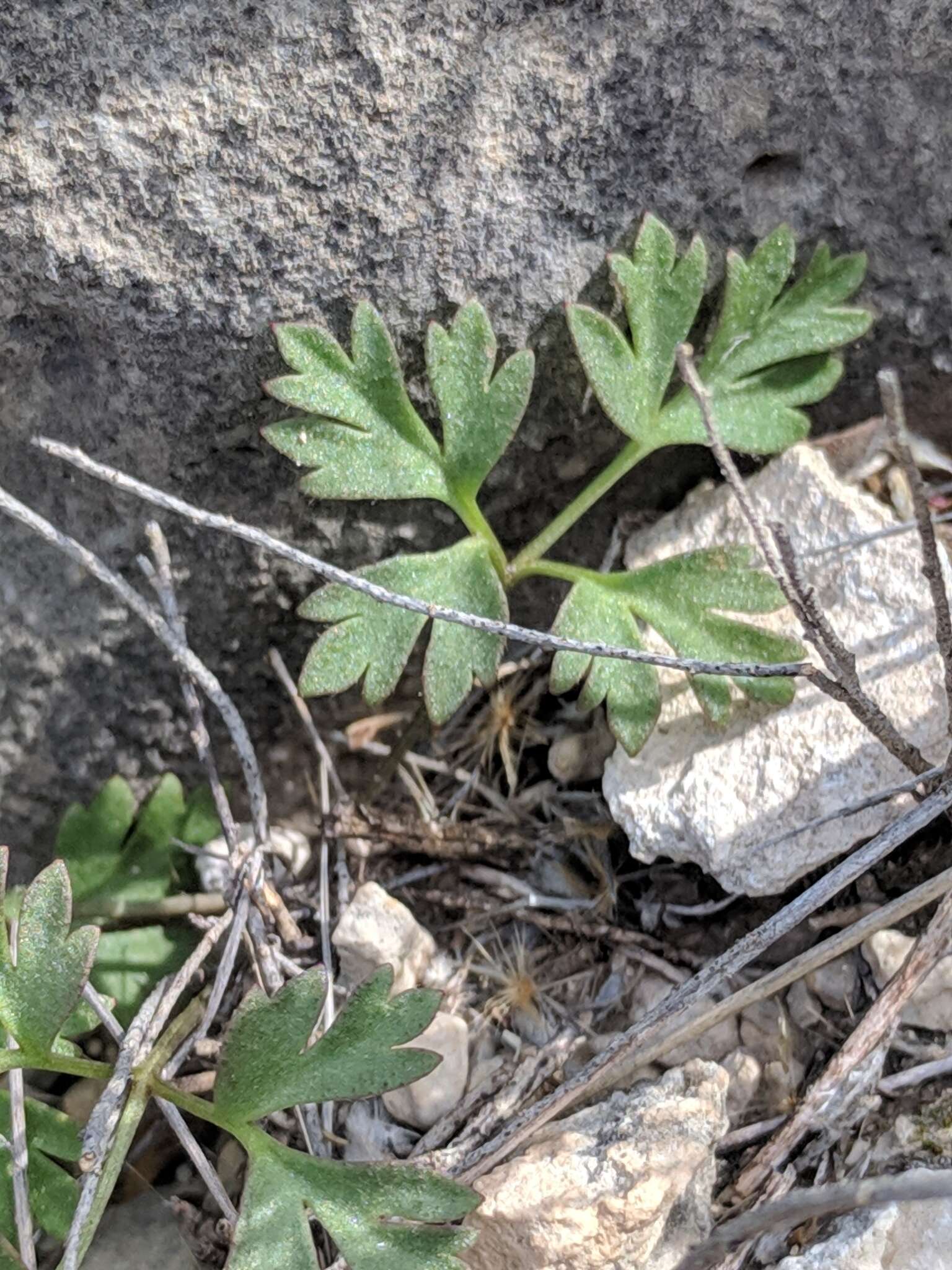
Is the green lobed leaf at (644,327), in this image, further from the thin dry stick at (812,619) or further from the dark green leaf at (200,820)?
the dark green leaf at (200,820)

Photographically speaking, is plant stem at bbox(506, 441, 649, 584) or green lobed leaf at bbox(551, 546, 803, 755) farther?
plant stem at bbox(506, 441, 649, 584)

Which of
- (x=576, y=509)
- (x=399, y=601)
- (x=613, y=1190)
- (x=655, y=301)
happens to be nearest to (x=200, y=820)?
(x=399, y=601)

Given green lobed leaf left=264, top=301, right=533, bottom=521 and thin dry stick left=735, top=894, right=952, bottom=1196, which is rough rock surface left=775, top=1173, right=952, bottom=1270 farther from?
green lobed leaf left=264, top=301, right=533, bottom=521

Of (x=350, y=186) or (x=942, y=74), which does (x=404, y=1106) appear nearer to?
(x=350, y=186)

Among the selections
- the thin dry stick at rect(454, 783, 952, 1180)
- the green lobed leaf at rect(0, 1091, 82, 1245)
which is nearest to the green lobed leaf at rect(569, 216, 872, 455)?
the thin dry stick at rect(454, 783, 952, 1180)

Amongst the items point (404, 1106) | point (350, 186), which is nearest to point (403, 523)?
point (350, 186)

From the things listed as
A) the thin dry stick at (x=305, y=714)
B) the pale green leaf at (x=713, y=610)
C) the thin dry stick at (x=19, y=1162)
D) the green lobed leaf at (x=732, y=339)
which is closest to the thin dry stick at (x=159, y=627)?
the thin dry stick at (x=305, y=714)
